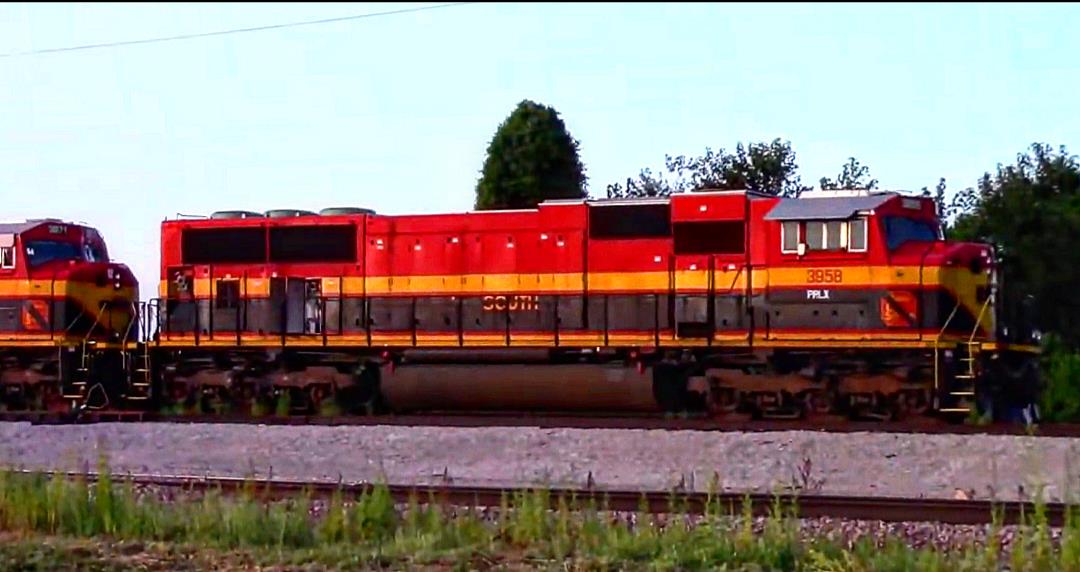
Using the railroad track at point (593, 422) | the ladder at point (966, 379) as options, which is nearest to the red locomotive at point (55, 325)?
the railroad track at point (593, 422)

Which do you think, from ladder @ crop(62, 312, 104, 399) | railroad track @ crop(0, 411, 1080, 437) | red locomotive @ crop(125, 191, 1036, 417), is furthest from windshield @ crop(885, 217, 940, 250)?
ladder @ crop(62, 312, 104, 399)

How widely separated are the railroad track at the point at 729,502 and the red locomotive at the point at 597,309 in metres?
7.26

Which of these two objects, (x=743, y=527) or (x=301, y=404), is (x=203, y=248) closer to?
(x=301, y=404)

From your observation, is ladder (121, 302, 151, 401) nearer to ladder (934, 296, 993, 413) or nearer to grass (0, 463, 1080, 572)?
grass (0, 463, 1080, 572)

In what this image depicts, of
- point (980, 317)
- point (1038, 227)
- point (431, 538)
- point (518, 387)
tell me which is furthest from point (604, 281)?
point (1038, 227)

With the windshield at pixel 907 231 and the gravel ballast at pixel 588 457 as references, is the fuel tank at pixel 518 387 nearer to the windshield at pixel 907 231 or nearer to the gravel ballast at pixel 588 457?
the gravel ballast at pixel 588 457

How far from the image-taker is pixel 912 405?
19.2 metres

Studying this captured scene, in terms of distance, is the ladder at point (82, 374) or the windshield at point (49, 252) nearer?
the ladder at point (82, 374)

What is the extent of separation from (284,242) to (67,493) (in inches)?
474

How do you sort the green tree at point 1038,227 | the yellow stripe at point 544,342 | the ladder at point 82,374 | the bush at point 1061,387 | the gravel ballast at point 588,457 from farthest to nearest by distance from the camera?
1. the green tree at point 1038,227
2. the bush at point 1061,387
3. the ladder at point 82,374
4. the yellow stripe at point 544,342
5. the gravel ballast at point 588,457

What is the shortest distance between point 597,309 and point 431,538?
447 inches

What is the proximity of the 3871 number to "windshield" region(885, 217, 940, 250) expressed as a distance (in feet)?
2.55

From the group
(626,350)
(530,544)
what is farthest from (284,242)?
(530,544)

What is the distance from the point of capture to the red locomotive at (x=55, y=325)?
80.5 ft
